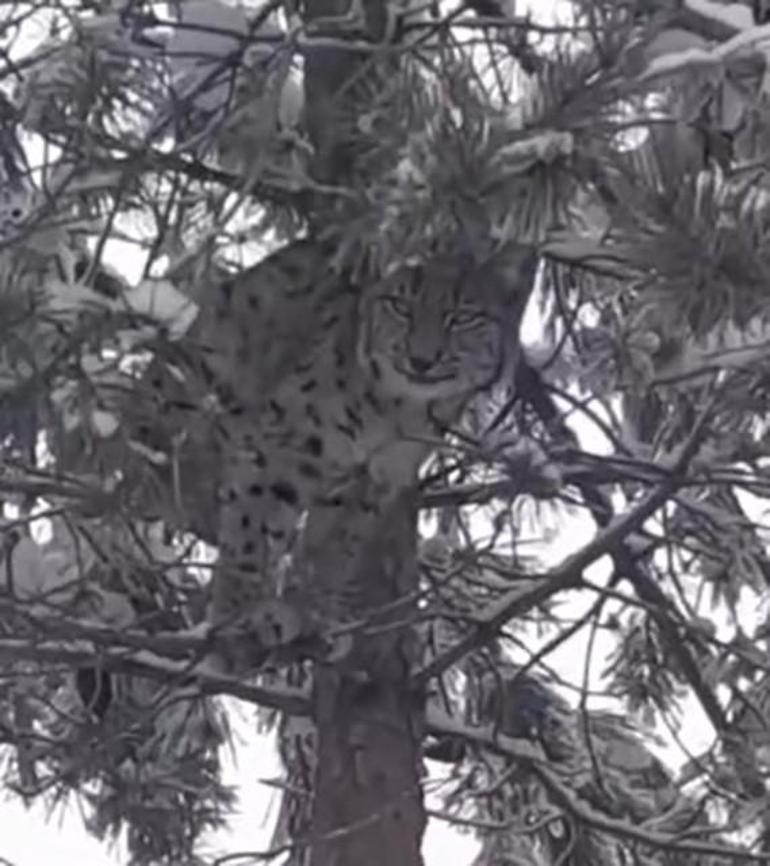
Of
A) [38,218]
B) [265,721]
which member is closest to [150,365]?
[38,218]

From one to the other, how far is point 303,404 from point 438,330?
21.2 inches

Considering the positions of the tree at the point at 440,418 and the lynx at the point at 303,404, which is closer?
the tree at the point at 440,418

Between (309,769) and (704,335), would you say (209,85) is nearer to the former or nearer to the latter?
(704,335)

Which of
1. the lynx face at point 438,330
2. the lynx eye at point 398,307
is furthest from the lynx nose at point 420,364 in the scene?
the lynx eye at point 398,307

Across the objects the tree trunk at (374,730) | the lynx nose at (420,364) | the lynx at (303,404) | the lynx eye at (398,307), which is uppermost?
the lynx at (303,404)

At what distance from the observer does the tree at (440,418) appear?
2.53 meters

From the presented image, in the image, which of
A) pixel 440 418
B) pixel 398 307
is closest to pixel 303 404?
pixel 440 418

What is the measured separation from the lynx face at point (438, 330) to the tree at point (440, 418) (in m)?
0.06

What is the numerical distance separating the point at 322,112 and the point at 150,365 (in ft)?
2.76

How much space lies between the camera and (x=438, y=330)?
13.5ft

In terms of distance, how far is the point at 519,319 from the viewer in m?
4.06

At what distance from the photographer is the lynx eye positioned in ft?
12.6

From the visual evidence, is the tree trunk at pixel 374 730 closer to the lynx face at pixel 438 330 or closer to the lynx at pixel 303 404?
the lynx at pixel 303 404

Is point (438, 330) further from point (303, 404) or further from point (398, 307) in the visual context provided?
point (303, 404)
